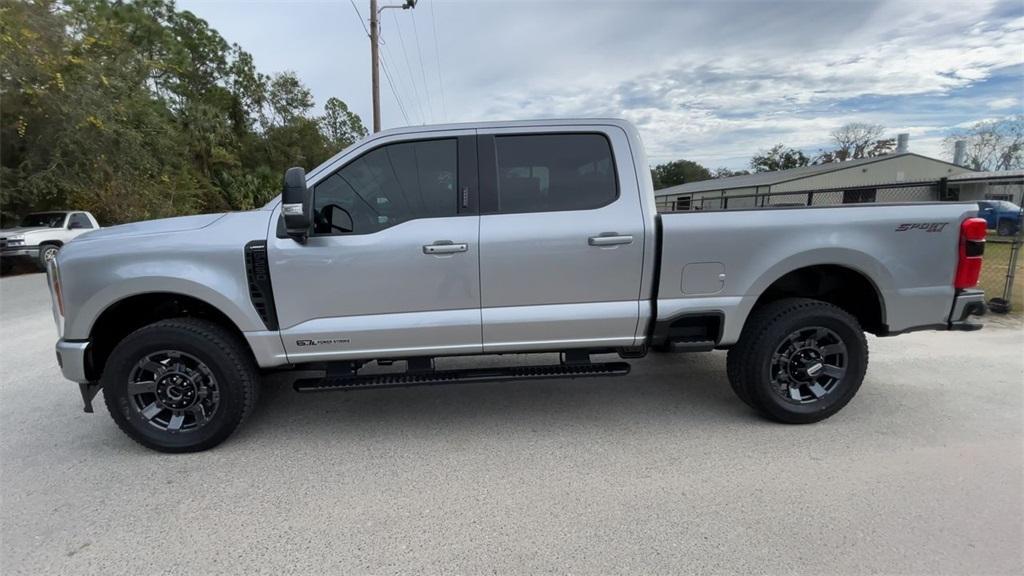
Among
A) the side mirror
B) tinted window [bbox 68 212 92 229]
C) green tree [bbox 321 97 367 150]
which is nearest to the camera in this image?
the side mirror

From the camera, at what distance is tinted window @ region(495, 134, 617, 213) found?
3.46 m

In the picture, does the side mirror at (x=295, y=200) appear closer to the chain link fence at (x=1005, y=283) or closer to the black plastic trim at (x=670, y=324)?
the black plastic trim at (x=670, y=324)

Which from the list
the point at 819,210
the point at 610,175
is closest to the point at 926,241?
the point at 819,210

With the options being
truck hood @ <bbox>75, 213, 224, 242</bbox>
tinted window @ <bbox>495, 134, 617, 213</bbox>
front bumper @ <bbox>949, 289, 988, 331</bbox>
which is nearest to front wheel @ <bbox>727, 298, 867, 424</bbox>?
front bumper @ <bbox>949, 289, 988, 331</bbox>

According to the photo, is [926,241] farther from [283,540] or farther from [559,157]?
[283,540]

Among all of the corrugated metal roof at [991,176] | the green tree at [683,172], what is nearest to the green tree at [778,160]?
the green tree at [683,172]

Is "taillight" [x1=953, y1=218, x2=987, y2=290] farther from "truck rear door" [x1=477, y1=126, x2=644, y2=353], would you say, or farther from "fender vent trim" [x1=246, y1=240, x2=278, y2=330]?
"fender vent trim" [x1=246, y1=240, x2=278, y2=330]

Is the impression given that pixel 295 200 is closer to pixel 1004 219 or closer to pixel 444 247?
pixel 444 247

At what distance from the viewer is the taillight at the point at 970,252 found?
3504 millimetres

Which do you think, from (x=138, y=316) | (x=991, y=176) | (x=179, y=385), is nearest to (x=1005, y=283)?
(x=179, y=385)

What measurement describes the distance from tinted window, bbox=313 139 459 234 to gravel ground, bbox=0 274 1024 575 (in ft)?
5.03

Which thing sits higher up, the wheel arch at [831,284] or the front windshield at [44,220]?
the front windshield at [44,220]

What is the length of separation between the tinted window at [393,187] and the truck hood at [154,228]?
85 centimetres

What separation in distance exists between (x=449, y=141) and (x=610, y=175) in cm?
112
